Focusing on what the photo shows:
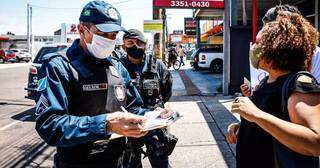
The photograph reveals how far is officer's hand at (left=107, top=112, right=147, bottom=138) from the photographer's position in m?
1.76

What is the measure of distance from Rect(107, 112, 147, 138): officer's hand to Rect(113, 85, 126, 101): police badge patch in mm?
398

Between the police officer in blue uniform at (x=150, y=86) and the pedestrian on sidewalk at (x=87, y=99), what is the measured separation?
1.14m

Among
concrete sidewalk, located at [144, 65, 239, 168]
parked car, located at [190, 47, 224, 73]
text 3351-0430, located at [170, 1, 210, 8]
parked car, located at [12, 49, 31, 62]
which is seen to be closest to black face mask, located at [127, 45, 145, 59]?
concrete sidewalk, located at [144, 65, 239, 168]

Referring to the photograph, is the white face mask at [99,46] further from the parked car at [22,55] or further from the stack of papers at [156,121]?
the parked car at [22,55]

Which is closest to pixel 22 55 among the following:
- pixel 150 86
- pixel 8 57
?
pixel 8 57

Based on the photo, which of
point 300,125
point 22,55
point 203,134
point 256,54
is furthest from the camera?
point 22,55

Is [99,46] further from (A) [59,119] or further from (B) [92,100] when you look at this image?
(A) [59,119]

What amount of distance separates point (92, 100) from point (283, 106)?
3.41 ft

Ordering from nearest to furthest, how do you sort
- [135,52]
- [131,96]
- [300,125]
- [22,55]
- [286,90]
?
[300,125] → [286,90] → [131,96] → [135,52] → [22,55]

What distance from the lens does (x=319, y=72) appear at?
2.55m

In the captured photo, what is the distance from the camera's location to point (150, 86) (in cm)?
359

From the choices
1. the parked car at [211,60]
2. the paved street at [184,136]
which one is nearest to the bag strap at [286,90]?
the paved street at [184,136]

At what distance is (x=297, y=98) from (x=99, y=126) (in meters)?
0.96

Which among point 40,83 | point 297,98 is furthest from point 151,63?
point 297,98
